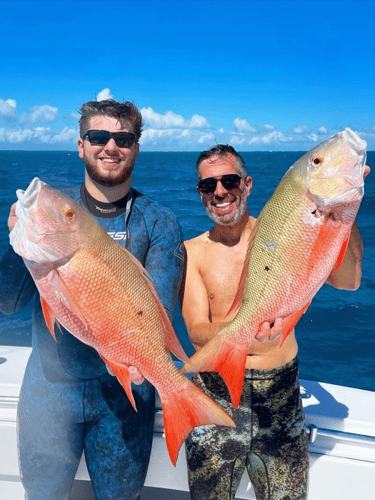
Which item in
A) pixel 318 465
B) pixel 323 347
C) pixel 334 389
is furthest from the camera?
pixel 323 347

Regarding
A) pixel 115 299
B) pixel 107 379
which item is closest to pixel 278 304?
pixel 115 299

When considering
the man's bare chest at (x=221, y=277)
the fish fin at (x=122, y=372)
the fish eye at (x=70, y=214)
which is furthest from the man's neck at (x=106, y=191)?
the fish fin at (x=122, y=372)

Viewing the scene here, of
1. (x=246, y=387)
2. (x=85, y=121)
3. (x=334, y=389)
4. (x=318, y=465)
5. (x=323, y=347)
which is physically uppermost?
(x=85, y=121)

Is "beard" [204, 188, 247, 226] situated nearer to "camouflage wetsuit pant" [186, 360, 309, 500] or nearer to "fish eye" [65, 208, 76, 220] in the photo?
"camouflage wetsuit pant" [186, 360, 309, 500]

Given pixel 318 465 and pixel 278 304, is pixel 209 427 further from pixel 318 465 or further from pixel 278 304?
pixel 278 304

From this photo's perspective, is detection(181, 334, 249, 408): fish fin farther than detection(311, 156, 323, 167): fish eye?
Yes

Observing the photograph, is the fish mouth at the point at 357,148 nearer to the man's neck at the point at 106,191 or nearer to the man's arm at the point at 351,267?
the man's arm at the point at 351,267

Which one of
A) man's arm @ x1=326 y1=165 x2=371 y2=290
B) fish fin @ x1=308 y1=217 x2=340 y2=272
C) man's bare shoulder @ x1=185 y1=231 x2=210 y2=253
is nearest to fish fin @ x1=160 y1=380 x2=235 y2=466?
fish fin @ x1=308 y1=217 x2=340 y2=272

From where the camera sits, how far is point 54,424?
2484 millimetres

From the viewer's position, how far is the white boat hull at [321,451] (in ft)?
9.29

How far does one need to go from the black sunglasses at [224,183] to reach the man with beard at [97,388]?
18.3 inches

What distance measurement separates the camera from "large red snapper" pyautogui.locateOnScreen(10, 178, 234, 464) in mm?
1875

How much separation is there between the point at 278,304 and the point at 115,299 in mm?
757

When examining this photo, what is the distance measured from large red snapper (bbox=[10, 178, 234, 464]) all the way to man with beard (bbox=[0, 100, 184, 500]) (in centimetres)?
40
